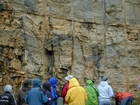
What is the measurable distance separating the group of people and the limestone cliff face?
2490 mm

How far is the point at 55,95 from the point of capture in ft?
30.8

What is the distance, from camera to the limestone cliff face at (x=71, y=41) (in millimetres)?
12125

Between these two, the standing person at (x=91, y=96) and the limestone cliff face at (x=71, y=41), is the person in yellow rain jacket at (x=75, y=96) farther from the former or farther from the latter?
the limestone cliff face at (x=71, y=41)

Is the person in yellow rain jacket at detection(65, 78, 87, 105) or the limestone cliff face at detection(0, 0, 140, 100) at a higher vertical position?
the limestone cliff face at detection(0, 0, 140, 100)

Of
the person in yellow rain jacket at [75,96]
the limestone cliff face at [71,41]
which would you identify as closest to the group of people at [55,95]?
the person in yellow rain jacket at [75,96]

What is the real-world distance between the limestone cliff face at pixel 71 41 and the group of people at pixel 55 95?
8.17 ft

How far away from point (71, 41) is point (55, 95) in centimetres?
419

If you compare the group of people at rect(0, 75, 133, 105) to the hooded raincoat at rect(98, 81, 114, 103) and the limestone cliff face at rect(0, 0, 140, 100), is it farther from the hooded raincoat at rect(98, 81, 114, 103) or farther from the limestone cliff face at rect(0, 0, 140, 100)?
the limestone cliff face at rect(0, 0, 140, 100)

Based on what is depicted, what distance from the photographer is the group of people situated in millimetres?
7966

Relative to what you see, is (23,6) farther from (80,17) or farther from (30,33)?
(80,17)

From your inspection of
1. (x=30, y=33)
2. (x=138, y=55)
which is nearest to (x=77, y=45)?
(x=30, y=33)

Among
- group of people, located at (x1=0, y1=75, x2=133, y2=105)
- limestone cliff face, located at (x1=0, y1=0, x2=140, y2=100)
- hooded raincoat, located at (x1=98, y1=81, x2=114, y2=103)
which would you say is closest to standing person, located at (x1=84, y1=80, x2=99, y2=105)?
group of people, located at (x1=0, y1=75, x2=133, y2=105)

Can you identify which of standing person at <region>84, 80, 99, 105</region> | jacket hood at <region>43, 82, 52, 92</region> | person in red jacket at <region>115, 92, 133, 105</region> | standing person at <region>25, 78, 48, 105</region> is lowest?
person in red jacket at <region>115, 92, 133, 105</region>

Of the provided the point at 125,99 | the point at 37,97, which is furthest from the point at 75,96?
the point at 125,99
